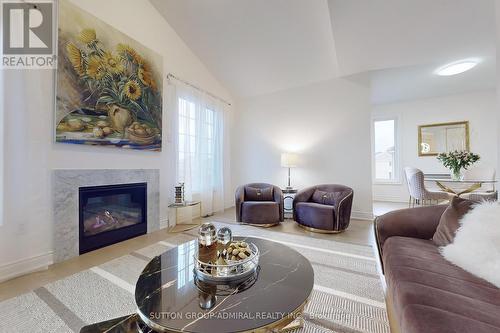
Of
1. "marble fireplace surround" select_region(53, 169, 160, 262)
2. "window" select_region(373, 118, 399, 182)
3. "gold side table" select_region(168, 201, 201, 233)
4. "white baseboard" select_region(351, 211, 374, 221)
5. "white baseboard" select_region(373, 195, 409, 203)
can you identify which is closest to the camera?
"marble fireplace surround" select_region(53, 169, 160, 262)

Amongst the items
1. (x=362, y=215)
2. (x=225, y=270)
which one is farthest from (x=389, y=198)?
(x=225, y=270)

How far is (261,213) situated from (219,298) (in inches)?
102

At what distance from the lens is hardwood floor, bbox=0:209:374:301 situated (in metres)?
1.83

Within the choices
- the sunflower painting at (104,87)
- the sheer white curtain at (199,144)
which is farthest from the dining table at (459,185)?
the sunflower painting at (104,87)

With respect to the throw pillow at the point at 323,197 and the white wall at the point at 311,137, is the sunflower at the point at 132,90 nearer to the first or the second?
the white wall at the point at 311,137

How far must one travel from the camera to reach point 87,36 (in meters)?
2.54

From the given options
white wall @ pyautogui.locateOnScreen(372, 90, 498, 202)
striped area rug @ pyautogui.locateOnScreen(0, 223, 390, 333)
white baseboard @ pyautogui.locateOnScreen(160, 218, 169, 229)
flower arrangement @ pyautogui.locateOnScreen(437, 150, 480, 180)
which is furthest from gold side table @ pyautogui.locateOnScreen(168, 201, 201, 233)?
white wall @ pyautogui.locateOnScreen(372, 90, 498, 202)

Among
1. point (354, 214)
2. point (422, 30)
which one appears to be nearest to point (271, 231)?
point (354, 214)

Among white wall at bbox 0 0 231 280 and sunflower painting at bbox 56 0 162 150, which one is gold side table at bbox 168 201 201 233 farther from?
white wall at bbox 0 0 231 280

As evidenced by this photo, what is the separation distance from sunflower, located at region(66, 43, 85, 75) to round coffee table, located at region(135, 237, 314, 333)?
242cm

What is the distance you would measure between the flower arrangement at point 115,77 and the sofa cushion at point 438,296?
10.8 ft

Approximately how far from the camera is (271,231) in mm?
3324

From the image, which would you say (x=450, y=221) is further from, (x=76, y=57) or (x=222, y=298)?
(x=76, y=57)

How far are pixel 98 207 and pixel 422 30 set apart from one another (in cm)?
469
